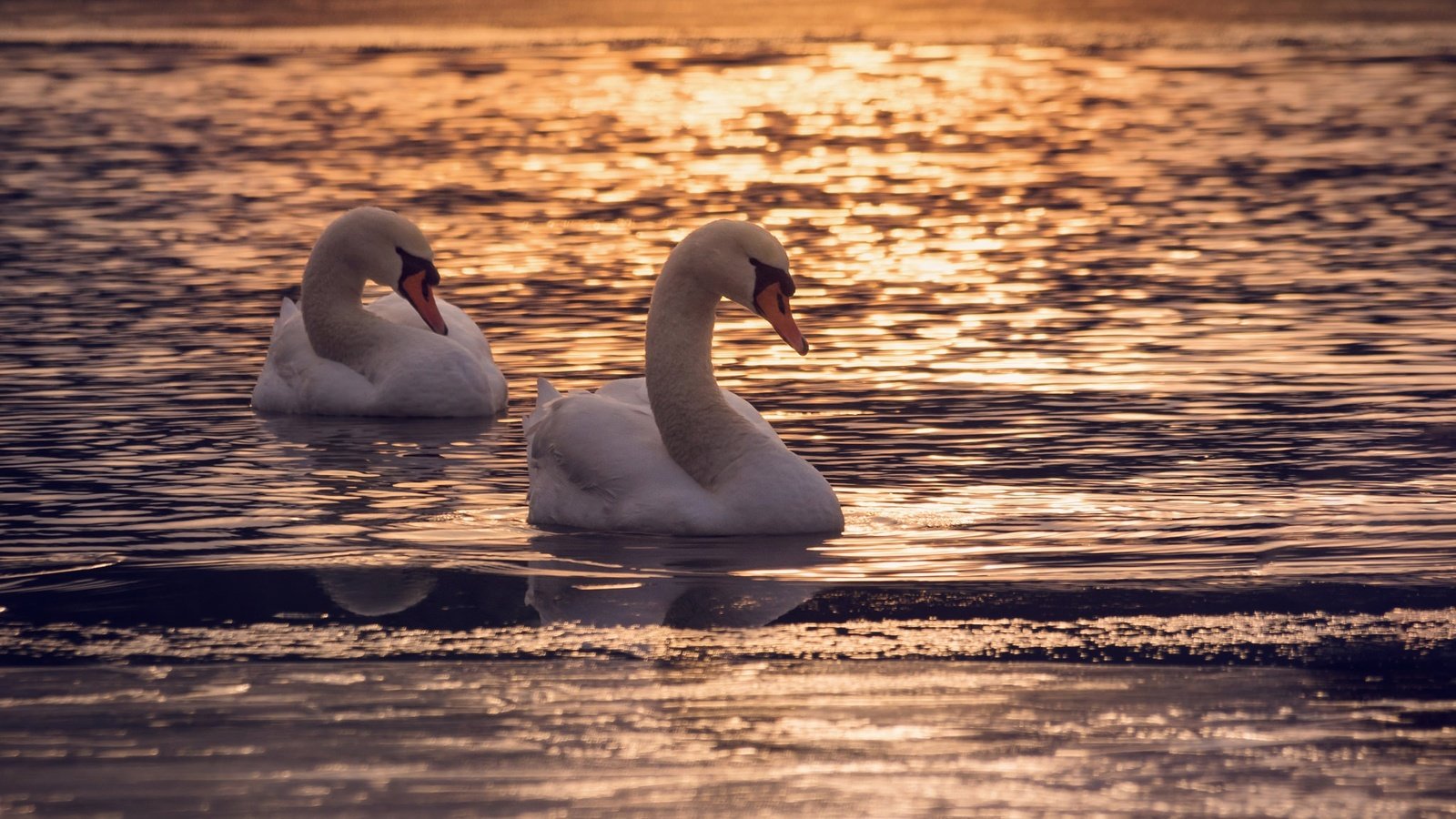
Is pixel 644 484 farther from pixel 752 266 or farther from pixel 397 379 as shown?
pixel 397 379

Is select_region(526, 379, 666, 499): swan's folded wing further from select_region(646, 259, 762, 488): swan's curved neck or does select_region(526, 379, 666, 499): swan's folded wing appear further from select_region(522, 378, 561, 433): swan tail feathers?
select_region(522, 378, 561, 433): swan tail feathers

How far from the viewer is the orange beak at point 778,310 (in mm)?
8664

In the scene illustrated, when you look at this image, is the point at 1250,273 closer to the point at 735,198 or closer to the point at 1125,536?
the point at 735,198

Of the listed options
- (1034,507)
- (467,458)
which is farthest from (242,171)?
(1034,507)

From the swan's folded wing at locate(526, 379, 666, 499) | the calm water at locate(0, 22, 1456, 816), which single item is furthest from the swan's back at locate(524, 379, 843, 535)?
the calm water at locate(0, 22, 1456, 816)

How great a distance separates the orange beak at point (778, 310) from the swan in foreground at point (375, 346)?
10.9ft

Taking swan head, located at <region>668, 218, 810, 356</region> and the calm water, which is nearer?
the calm water

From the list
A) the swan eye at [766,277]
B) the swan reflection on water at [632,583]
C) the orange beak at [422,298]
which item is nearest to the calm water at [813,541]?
the swan reflection on water at [632,583]

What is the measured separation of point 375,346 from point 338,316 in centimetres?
24

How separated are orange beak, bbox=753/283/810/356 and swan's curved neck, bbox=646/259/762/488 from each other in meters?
0.18

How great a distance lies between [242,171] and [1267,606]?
17647 mm

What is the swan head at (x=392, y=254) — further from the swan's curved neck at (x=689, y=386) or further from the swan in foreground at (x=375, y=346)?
the swan's curved neck at (x=689, y=386)

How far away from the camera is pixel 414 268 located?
12125mm

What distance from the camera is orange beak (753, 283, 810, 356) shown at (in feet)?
28.4
